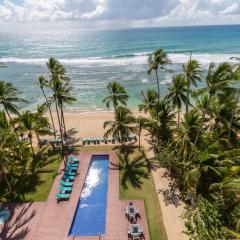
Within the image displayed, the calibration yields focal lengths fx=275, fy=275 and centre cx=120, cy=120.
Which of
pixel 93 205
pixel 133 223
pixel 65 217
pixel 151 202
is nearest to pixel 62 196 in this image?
pixel 65 217

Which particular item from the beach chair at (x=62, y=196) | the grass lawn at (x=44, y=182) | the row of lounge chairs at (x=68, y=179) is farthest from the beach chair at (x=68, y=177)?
the beach chair at (x=62, y=196)

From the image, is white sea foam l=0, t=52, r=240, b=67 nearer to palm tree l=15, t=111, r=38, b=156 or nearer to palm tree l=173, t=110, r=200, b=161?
palm tree l=15, t=111, r=38, b=156

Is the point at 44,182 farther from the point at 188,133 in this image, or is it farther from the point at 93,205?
the point at 188,133

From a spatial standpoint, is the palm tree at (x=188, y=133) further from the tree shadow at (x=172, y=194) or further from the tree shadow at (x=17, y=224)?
the tree shadow at (x=17, y=224)

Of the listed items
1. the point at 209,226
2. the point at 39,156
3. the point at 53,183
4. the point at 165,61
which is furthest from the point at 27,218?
the point at 165,61

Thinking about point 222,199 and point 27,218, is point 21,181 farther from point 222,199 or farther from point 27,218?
point 222,199
